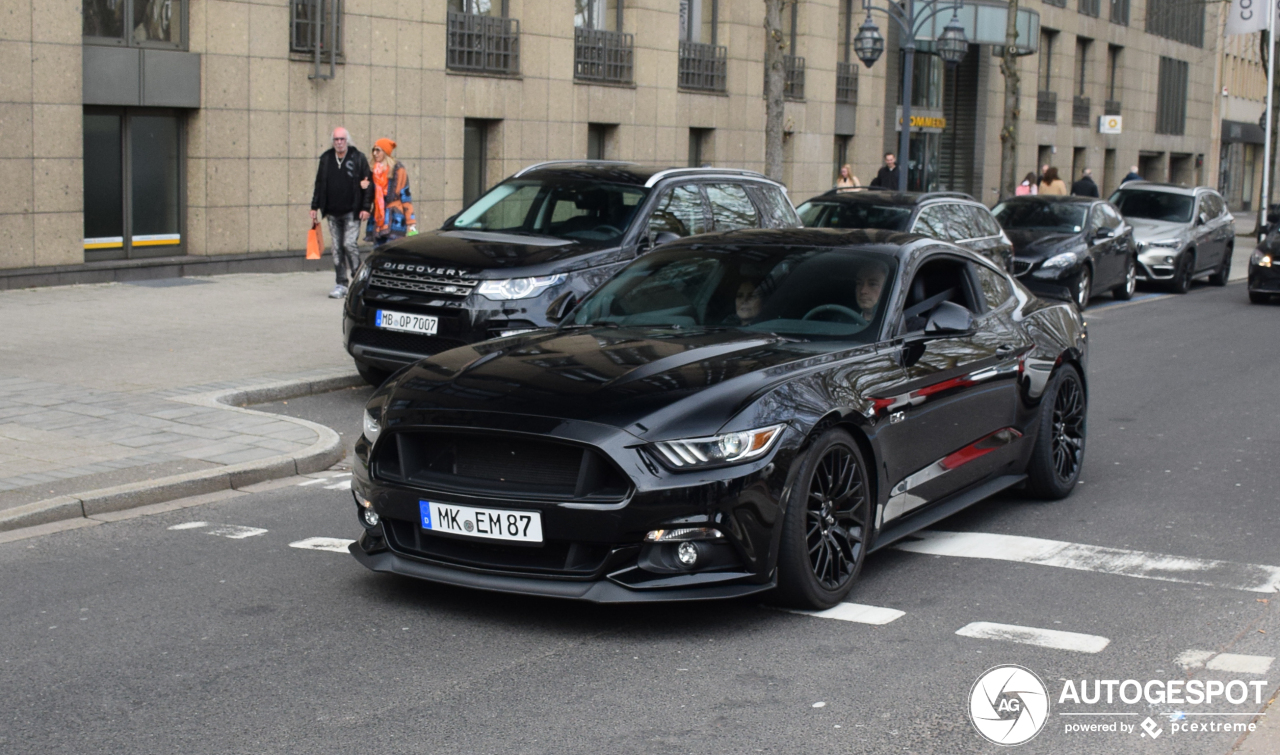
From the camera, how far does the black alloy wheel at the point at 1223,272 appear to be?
1034 inches

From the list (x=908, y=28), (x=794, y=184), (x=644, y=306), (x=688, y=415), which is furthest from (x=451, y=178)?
(x=688, y=415)

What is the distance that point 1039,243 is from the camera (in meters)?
20.3

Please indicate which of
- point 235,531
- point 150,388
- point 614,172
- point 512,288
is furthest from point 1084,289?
point 235,531

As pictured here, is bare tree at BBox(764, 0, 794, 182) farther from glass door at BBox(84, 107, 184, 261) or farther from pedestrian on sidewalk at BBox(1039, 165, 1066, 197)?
pedestrian on sidewalk at BBox(1039, 165, 1066, 197)

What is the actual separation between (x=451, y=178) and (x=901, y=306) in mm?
17910

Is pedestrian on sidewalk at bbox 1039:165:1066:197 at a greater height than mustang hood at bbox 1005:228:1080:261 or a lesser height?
greater

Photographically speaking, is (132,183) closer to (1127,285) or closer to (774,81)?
(774,81)

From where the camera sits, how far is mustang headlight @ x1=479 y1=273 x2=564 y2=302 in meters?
10.5

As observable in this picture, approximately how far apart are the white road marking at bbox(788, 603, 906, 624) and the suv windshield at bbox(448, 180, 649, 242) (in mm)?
5939

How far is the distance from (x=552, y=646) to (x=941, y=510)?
2236 millimetres

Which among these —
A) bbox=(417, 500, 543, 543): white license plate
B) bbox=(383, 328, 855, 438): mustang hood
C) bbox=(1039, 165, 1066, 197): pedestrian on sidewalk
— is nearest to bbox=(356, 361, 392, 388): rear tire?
bbox=(383, 328, 855, 438): mustang hood

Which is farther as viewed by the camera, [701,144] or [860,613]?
[701,144]

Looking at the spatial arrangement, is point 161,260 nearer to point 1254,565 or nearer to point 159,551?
point 159,551

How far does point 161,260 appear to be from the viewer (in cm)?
1898
